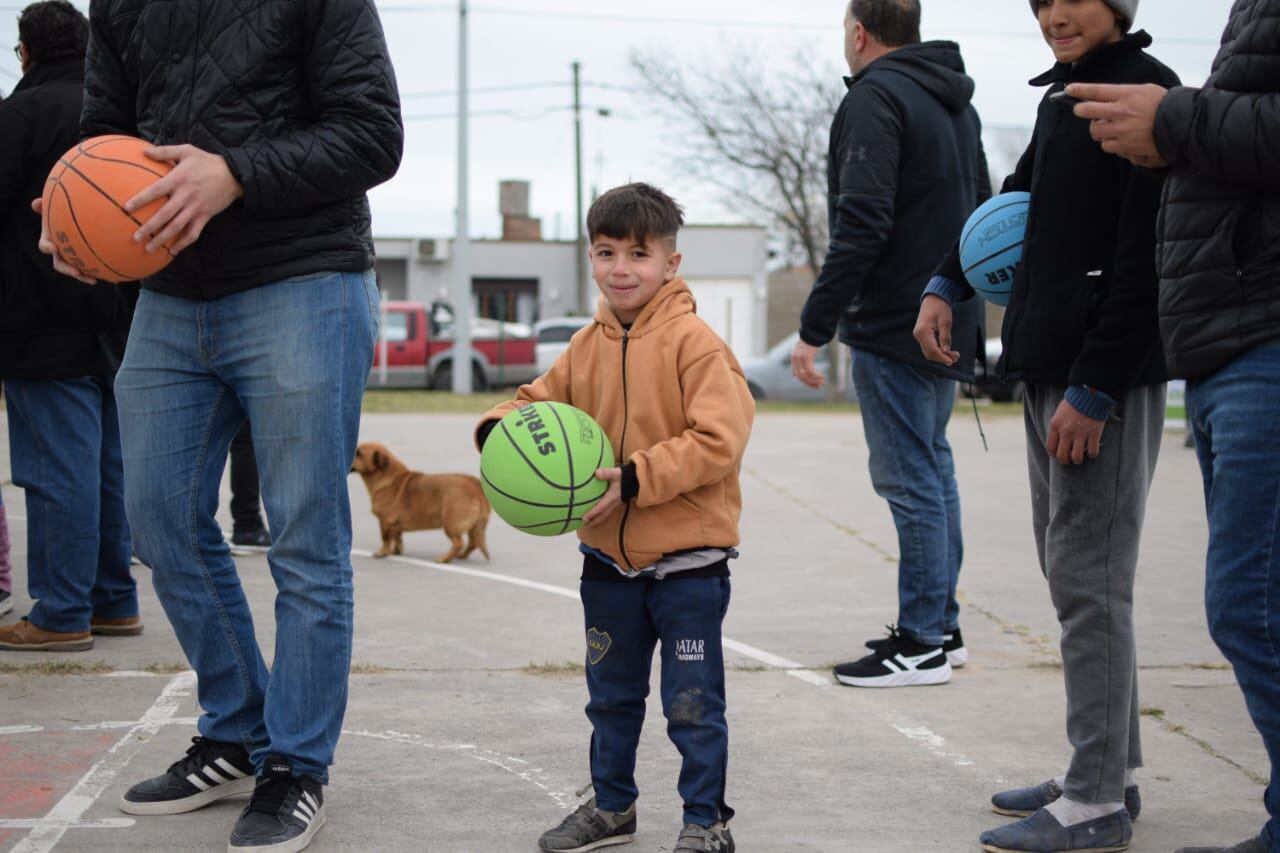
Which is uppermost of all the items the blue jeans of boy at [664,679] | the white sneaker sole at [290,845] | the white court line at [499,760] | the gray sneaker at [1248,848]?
the blue jeans of boy at [664,679]

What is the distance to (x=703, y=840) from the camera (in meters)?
3.39

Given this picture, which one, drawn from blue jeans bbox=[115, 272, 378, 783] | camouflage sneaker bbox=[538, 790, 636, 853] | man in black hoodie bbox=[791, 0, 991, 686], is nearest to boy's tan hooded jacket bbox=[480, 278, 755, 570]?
blue jeans bbox=[115, 272, 378, 783]

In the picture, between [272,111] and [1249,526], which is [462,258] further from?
[1249,526]

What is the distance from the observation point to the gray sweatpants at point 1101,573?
3484 mm

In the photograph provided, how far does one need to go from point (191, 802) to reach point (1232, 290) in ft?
9.51

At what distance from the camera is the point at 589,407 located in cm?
369

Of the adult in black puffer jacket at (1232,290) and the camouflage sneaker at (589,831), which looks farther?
the camouflage sneaker at (589,831)

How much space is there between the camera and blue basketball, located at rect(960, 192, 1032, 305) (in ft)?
12.2

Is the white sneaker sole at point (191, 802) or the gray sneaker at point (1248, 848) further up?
the gray sneaker at point (1248, 848)

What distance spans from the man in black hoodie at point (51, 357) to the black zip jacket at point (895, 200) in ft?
9.16

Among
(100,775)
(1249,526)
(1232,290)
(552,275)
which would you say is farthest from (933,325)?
(552,275)

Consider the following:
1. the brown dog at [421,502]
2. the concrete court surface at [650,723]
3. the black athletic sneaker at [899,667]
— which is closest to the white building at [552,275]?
the brown dog at [421,502]

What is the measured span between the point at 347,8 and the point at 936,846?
2.61 metres

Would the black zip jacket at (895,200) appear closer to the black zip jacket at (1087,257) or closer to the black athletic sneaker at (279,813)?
the black zip jacket at (1087,257)
